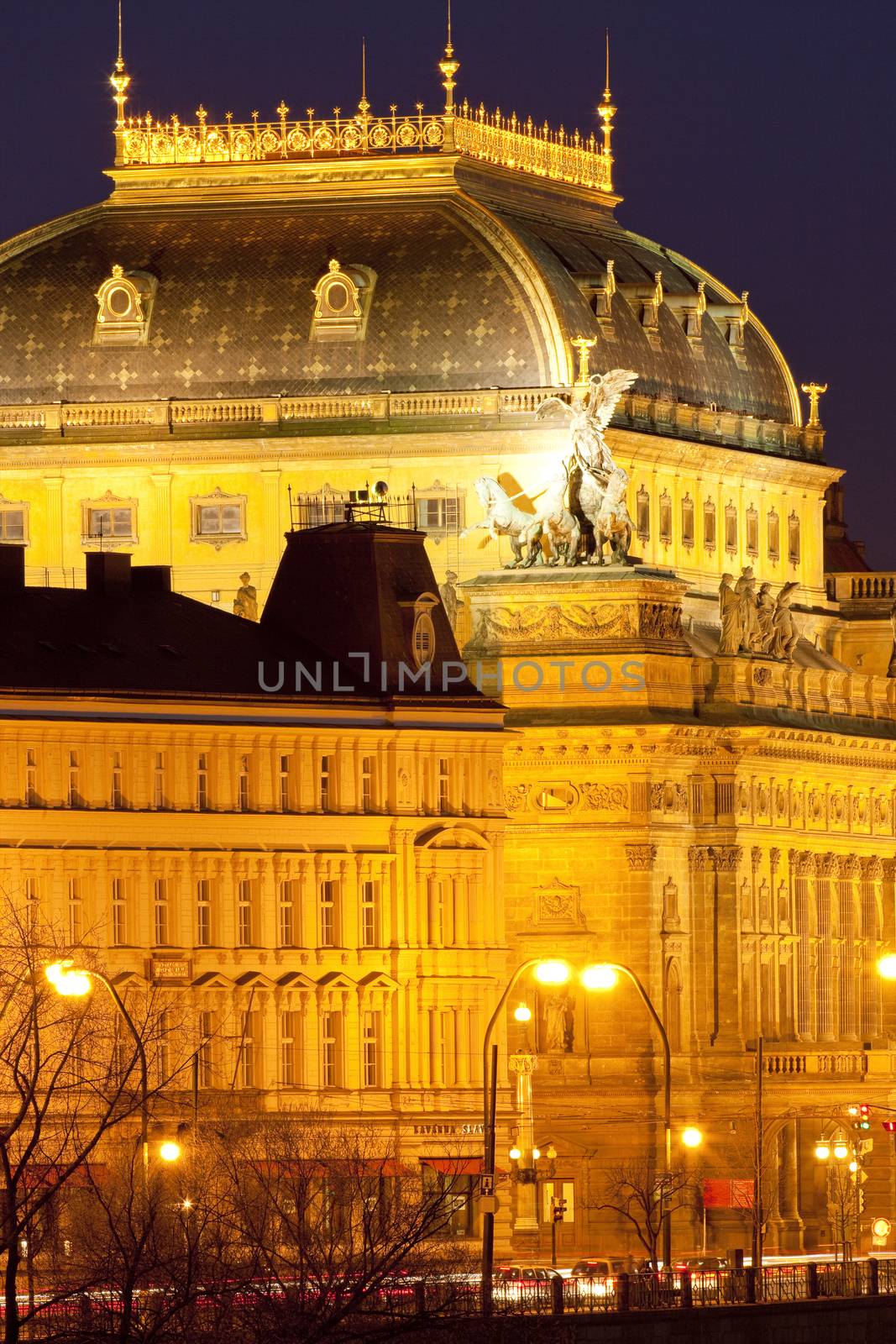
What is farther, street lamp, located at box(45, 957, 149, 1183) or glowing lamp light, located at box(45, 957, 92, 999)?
glowing lamp light, located at box(45, 957, 92, 999)

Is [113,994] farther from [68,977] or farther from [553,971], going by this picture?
[553,971]

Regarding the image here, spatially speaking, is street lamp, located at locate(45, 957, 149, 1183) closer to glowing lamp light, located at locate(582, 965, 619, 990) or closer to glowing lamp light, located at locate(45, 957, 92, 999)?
glowing lamp light, located at locate(45, 957, 92, 999)

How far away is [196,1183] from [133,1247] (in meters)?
17.8

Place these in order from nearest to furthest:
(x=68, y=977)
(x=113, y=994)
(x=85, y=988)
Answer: (x=68, y=977), (x=85, y=988), (x=113, y=994)

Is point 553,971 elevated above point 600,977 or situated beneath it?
situated beneath

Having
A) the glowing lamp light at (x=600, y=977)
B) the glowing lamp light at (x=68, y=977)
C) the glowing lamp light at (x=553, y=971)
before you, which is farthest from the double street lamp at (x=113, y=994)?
the glowing lamp light at (x=600, y=977)

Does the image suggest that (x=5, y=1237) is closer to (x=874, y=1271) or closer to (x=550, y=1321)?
(x=550, y=1321)

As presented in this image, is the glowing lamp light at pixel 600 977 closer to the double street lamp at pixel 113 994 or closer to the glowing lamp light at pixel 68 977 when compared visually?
the double street lamp at pixel 113 994

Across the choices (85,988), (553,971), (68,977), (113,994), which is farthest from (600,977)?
(68,977)

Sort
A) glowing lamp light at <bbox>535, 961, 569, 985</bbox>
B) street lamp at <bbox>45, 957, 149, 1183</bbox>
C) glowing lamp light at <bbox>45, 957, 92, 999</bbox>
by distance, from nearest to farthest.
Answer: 1. street lamp at <bbox>45, 957, 149, 1183</bbox>
2. glowing lamp light at <bbox>45, 957, 92, 999</bbox>
3. glowing lamp light at <bbox>535, 961, 569, 985</bbox>

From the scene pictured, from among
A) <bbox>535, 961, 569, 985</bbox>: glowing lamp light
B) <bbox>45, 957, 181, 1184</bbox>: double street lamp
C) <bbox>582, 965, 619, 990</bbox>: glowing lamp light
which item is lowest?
<bbox>45, 957, 181, 1184</bbox>: double street lamp

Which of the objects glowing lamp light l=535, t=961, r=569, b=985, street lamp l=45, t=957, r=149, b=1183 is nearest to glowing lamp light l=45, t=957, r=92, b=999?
street lamp l=45, t=957, r=149, b=1183

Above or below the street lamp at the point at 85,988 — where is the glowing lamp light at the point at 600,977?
above

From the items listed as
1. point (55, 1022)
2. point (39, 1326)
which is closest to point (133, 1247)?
point (39, 1326)
